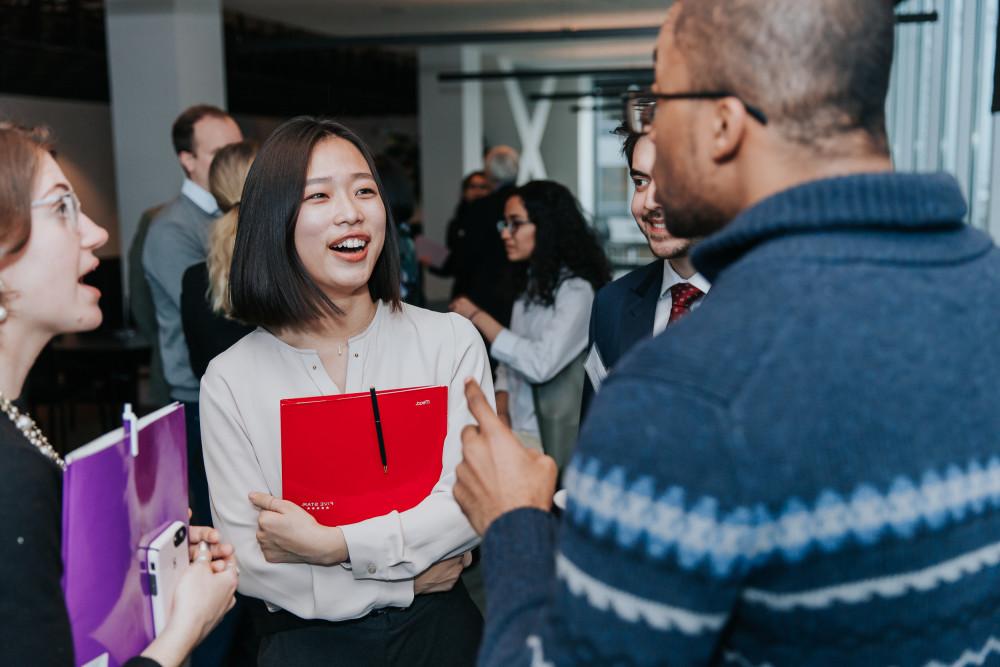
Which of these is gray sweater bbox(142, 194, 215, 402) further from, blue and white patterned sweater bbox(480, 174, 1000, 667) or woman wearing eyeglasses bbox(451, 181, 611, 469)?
blue and white patterned sweater bbox(480, 174, 1000, 667)

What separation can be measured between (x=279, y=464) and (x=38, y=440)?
489mm

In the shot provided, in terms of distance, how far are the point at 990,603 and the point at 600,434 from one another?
0.47m

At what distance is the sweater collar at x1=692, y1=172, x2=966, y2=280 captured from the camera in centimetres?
88

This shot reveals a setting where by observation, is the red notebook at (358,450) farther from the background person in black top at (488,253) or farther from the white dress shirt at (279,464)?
the background person in black top at (488,253)

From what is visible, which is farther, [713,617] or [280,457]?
[280,457]

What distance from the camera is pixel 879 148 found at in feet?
3.07

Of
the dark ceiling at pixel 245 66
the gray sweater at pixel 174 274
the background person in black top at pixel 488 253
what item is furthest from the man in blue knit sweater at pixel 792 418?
the dark ceiling at pixel 245 66

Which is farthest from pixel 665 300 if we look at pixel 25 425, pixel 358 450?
pixel 25 425

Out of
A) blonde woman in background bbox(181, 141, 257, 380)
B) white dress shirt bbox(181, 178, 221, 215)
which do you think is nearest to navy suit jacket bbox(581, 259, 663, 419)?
blonde woman in background bbox(181, 141, 257, 380)

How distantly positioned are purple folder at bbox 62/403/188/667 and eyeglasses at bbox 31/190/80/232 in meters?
0.30

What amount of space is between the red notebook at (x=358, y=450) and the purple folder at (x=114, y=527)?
0.28m

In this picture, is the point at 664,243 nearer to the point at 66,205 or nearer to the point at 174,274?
the point at 66,205

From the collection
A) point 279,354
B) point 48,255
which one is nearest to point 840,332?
point 48,255

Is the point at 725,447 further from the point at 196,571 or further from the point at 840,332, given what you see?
the point at 196,571
